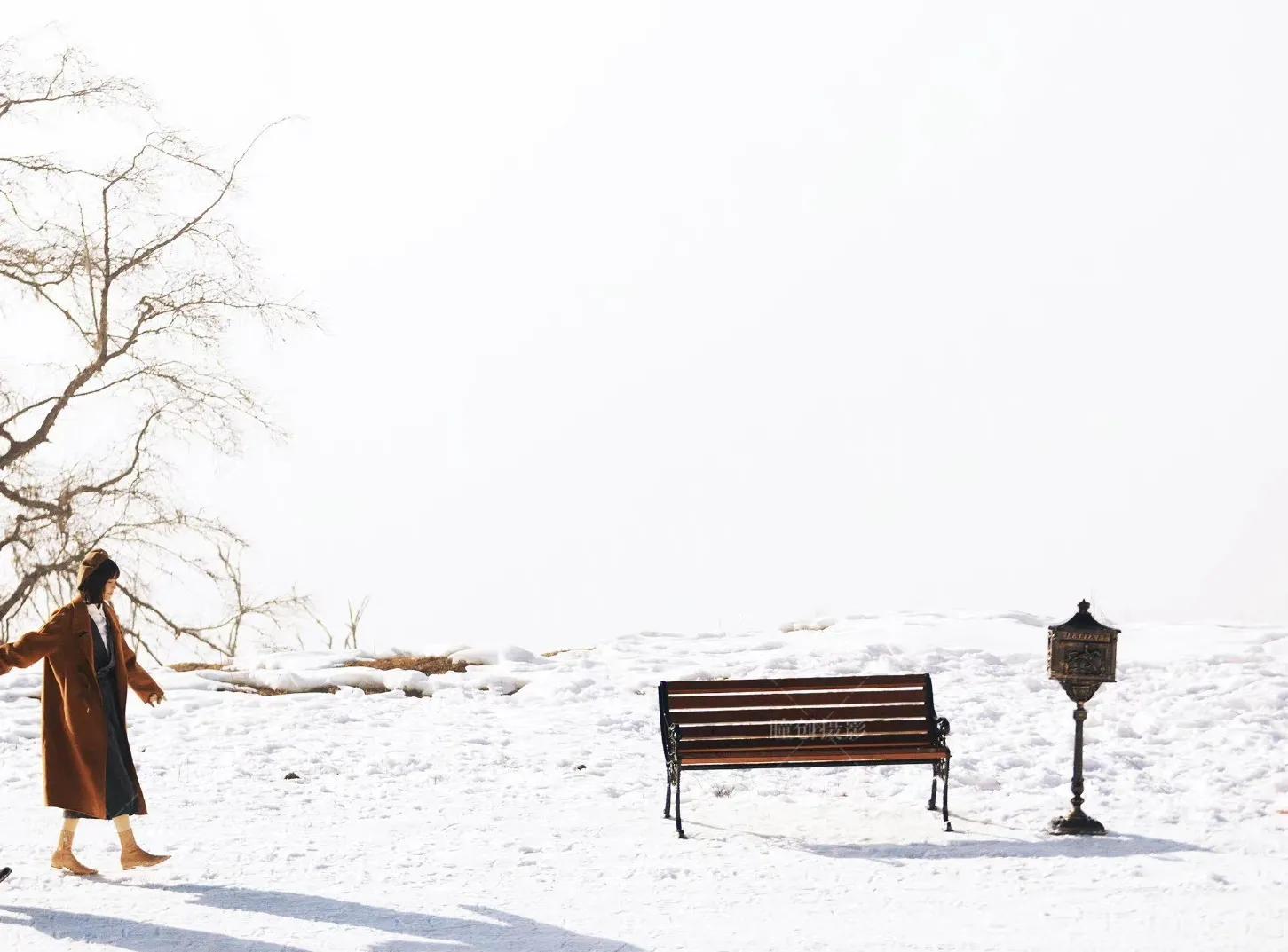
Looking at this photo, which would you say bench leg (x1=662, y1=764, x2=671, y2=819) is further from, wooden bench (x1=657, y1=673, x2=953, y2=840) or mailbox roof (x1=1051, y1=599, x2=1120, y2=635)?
mailbox roof (x1=1051, y1=599, x2=1120, y2=635)

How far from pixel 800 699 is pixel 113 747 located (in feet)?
13.9

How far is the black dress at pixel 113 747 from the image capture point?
7395 mm

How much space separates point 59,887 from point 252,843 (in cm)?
122

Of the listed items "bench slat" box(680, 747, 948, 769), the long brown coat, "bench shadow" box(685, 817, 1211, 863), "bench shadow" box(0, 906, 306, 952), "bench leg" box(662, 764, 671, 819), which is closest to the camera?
"bench shadow" box(0, 906, 306, 952)

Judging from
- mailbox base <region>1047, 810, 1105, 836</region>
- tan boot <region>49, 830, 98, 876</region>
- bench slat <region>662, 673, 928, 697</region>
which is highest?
bench slat <region>662, 673, 928, 697</region>

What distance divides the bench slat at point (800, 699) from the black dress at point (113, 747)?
3367 millimetres

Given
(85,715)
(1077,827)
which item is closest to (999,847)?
(1077,827)

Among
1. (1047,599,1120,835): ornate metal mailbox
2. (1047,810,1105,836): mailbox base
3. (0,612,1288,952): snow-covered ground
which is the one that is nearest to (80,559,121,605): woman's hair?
(0,612,1288,952): snow-covered ground

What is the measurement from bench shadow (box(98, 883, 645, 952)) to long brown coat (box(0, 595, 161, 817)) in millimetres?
555

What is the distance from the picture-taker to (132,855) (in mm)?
7453

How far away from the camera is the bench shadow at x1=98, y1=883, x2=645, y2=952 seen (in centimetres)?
624

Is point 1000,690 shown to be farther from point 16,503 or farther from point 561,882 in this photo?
point 16,503

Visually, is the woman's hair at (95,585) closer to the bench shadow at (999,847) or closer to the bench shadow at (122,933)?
the bench shadow at (122,933)

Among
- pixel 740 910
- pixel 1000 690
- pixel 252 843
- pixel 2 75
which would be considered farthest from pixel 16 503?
pixel 740 910
